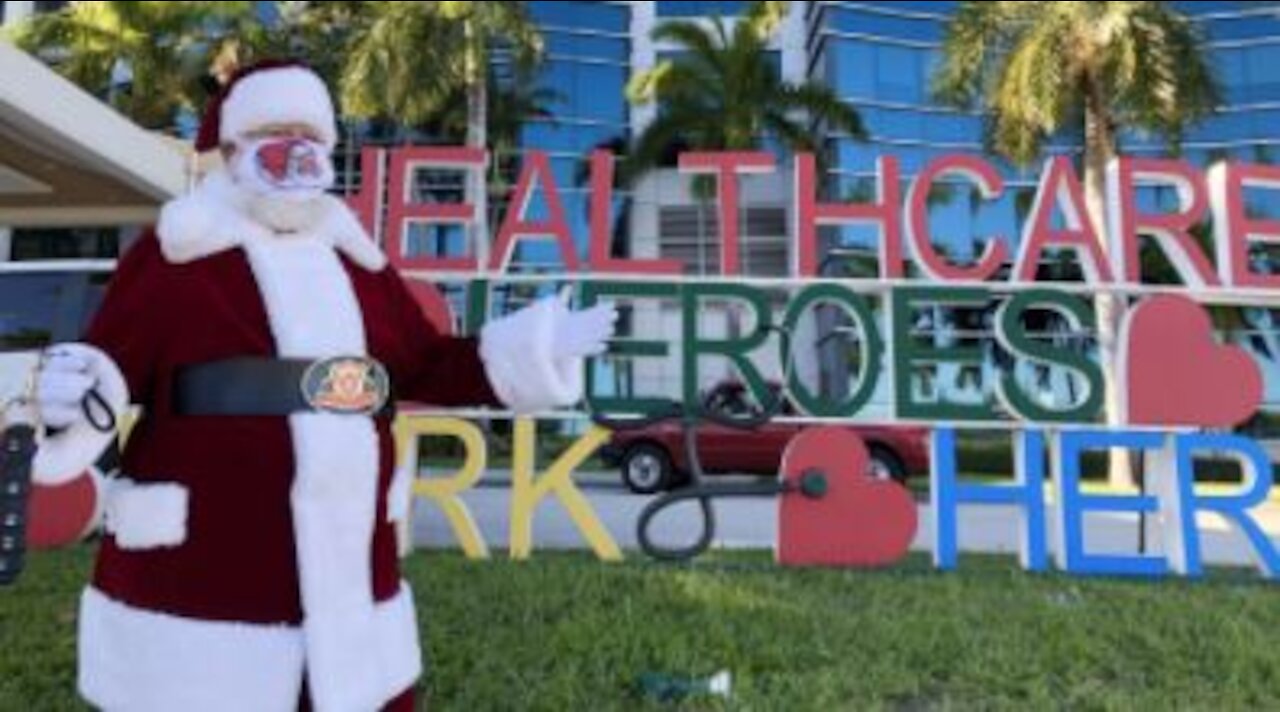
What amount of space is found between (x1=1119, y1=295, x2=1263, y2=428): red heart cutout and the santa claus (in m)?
5.66

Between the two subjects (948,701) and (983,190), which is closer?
(948,701)

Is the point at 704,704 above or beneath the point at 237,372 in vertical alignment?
beneath

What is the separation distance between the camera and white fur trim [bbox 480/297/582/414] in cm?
277

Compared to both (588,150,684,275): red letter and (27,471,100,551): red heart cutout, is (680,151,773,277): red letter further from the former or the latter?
(27,471,100,551): red heart cutout

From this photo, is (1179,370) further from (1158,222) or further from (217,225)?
(217,225)

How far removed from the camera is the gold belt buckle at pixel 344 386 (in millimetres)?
2508

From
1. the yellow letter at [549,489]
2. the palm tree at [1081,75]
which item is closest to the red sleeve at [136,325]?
the yellow letter at [549,489]

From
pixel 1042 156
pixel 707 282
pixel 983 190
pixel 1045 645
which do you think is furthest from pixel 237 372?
pixel 1042 156

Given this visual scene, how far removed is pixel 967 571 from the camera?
7.36 meters

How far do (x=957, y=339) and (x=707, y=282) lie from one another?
1395cm

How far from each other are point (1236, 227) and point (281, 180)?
7.01 m

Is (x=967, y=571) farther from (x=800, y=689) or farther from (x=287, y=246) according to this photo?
(x=287, y=246)

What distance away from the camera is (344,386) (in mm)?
2529

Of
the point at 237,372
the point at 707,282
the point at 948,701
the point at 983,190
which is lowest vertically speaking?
the point at 948,701
